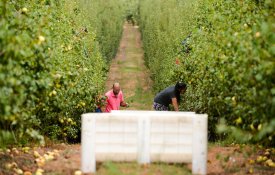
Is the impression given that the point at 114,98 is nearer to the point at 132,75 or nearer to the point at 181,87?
the point at 181,87

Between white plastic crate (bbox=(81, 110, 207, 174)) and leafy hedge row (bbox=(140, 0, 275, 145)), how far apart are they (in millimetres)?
551

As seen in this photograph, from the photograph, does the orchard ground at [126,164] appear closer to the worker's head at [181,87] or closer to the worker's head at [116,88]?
the worker's head at [181,87]

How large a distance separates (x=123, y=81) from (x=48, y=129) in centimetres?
2020

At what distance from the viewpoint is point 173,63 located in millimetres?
18062

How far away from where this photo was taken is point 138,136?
656cm

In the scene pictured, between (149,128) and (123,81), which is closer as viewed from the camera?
(149,128)

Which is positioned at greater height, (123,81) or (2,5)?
(2,5)

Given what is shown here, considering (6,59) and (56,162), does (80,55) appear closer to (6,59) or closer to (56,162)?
(56,162)

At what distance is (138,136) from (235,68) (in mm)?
1501

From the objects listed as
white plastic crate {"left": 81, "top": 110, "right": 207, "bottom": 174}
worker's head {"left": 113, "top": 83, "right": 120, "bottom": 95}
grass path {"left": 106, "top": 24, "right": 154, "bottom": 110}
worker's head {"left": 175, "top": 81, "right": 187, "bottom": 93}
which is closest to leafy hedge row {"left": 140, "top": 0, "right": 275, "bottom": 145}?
worker's head {"left": 175, "top": 81, "right": 187, "bottom": 93}

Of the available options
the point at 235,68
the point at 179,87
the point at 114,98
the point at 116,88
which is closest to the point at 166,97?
the point at 179,87

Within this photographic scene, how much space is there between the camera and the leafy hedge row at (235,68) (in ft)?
18.6

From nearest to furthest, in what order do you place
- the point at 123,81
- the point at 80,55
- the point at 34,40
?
the point at 34,40 < the point at 80,55 < the point at 123,81

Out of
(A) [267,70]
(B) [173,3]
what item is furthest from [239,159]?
(B) [173,3]
